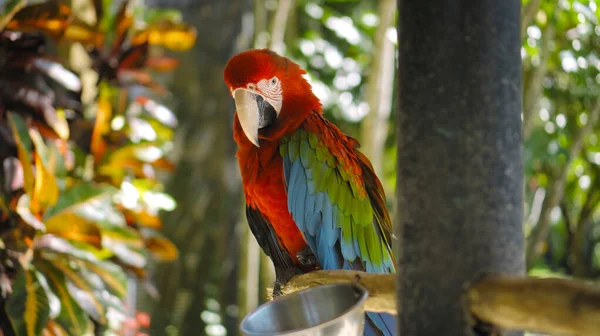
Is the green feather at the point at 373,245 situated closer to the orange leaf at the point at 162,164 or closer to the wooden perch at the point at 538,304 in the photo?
the wooden perch at the point at 538,304

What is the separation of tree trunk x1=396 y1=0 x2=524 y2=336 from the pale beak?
59 centimetres

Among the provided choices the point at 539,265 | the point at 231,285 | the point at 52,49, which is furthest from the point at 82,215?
the point at 539,265

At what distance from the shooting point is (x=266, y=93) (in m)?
1.17

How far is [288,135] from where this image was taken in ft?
3.87

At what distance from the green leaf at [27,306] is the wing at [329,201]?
2.12 feet

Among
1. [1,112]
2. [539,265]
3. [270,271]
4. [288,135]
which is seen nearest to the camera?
[288,135]

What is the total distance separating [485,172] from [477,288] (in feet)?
0.36

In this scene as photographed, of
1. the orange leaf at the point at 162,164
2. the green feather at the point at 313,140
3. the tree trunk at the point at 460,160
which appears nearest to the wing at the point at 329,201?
the green feather at the point at 313,140

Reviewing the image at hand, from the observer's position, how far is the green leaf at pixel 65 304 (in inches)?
57.7

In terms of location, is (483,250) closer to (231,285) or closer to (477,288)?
(477,288)

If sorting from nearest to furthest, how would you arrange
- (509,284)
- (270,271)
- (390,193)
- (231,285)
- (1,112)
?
(509,284)
(1,112)
(270,271)
(231,285)
(390,193)

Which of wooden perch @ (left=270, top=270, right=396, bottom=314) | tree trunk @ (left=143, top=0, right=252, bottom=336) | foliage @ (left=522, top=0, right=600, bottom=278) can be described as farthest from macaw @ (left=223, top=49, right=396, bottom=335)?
tree trunk @ (left=143, top=0, right=252, bottom=336)

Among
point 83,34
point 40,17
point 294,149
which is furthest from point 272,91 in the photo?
point 83,34

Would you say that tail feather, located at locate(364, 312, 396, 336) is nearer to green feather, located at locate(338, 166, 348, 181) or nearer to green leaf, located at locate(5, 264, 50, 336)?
green feather, located at locate(338, 166, 348, 181)
